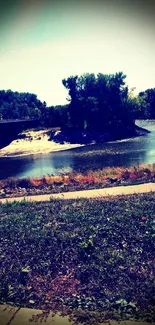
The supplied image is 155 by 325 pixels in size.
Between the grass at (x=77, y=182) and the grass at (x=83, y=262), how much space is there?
9.69 ft

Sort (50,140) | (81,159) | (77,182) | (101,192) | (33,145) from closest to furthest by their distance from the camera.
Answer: (101,192) < (77,182) < (81,159) < (33,145) < (50,140)

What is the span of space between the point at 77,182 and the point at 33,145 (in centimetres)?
1095

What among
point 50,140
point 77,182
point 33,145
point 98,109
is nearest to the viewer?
point 77,182

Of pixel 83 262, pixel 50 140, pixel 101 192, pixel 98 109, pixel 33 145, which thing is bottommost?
pixel 83 262

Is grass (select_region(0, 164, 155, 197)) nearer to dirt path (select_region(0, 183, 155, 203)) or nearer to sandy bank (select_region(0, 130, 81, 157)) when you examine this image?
dirt path (select_region(0, 183, 155, 203))

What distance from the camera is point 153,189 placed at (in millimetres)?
8281

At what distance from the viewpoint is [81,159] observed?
1612 cm

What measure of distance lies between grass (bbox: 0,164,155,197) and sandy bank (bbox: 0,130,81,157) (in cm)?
854

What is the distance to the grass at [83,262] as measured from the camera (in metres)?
4.18

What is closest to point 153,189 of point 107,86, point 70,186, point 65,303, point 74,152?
point 70,186

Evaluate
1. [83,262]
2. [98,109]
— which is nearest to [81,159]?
[98,109]

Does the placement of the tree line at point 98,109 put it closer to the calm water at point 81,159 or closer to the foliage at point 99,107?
the foliage at point 99,107

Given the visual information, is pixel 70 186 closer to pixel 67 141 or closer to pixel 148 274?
pixel 148 274

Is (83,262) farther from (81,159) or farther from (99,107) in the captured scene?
(99,107)
